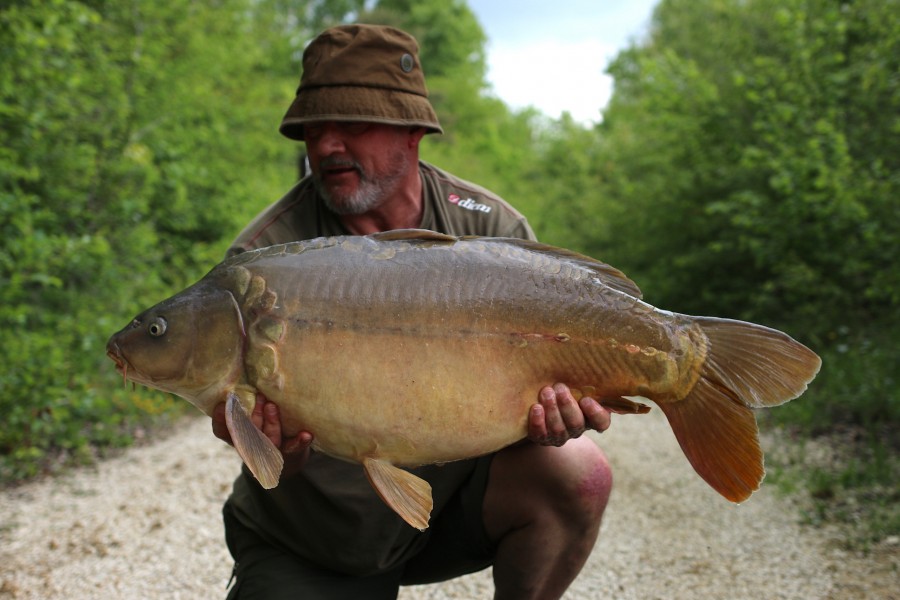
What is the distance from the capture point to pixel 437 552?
243 cm

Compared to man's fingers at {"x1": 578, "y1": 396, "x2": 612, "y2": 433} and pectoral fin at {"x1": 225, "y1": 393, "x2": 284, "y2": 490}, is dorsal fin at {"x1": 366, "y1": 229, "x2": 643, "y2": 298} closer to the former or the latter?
man's fingers at {"x1": 578, "y1": 396, "x2": 612, "y2": 433}

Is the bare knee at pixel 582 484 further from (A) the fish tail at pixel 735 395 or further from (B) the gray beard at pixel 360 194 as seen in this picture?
(B) the gray beard at pixel 360 194

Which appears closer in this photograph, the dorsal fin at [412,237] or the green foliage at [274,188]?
the dorsal fin at [412,237]

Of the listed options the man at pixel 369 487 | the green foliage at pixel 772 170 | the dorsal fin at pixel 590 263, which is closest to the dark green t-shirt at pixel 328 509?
the man at pixel 369 487

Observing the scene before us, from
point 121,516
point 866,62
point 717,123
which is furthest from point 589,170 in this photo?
point 121,516

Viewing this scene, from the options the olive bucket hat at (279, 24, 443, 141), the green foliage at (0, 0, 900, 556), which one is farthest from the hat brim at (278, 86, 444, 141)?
the green foliage at (0, 0, 900, 556)

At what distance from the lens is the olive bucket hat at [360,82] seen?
7.86 feet

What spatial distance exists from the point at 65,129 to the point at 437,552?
191 inches

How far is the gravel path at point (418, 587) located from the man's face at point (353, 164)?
5.98 ft

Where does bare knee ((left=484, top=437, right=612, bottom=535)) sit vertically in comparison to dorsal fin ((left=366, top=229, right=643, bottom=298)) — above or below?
below

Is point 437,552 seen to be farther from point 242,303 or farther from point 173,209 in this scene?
point 173,209

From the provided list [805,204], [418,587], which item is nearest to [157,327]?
[418,587]

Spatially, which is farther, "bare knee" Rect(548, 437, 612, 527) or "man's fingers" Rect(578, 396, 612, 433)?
"bare knee" Rect(548, 437, 612, 527)

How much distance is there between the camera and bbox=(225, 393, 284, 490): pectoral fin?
1.76m
